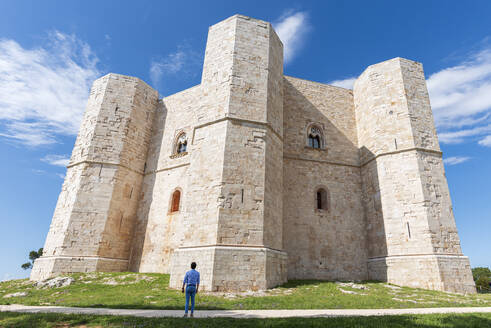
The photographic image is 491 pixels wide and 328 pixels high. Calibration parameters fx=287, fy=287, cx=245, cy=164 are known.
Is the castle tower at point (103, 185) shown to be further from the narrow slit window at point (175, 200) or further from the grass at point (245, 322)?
the grass at point (245, 322)

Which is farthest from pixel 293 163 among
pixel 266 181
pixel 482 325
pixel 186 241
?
pixel 482 325

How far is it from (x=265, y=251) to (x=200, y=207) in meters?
2.77

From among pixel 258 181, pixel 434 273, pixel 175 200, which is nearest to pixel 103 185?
pixel 175 200

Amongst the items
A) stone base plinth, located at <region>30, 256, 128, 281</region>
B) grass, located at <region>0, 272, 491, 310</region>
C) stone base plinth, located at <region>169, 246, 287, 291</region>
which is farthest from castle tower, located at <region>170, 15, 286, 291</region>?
stone base plinth, located at <region>30, 256, 128, 281</region>

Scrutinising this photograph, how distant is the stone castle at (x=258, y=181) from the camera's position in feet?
34.2

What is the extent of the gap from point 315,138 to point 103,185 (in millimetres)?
11150

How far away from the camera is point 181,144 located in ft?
51.6

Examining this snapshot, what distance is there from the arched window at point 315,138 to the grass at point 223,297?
726cm

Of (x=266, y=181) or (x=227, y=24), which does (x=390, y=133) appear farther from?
(x=227, y=24)

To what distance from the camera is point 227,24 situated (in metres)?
13.2

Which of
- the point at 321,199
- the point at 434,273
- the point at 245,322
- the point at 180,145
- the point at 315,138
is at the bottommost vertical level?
the point at 245,322

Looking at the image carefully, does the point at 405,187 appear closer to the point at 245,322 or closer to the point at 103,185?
the point at 245,322

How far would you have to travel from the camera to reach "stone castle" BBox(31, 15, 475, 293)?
1042 centimetres

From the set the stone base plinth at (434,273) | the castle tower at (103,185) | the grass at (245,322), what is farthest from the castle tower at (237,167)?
the castle tower at (103,185)
